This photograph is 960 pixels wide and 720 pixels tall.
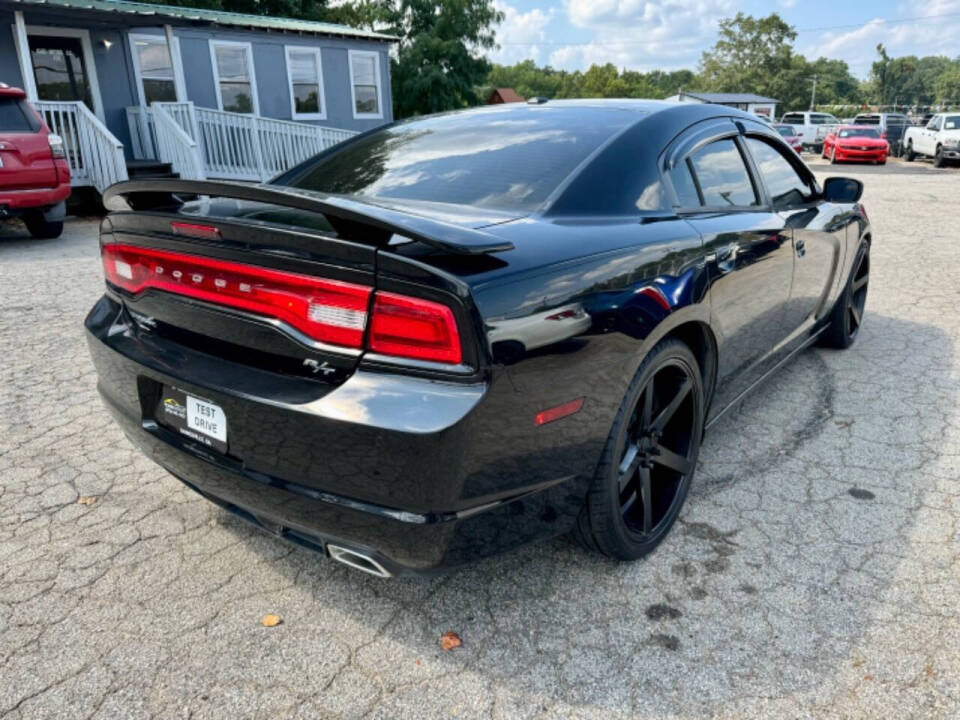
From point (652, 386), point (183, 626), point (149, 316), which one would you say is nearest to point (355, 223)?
point (149, 316)

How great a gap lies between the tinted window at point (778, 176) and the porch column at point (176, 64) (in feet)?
41.5

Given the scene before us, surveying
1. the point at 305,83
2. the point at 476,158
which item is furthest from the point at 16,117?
the point at 305,83

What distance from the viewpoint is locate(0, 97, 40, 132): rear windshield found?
26.0 feet

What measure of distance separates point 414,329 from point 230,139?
1350 centimetres

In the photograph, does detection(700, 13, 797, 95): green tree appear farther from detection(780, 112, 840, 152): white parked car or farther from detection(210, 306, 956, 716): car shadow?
detection(210, 306, 956, 716): car shadow

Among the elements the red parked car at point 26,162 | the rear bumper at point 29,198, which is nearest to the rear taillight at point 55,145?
the red parked car at point 26,162

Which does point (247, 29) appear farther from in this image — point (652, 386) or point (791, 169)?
point (652, 386)

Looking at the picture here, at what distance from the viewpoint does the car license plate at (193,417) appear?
76.5 inches

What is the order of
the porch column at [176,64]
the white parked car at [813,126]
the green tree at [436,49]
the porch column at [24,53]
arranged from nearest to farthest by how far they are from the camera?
the porch column at [24,53] < the porch column at [176,64] < the green tree at [436,49] < the white parked car at [813,126]

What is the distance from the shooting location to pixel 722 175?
2982 millimetres

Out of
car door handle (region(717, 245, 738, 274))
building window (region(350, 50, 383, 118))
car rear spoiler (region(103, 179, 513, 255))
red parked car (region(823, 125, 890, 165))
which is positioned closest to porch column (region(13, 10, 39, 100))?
building window (region(350, 50, 383, 118))

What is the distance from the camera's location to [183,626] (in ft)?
7.00

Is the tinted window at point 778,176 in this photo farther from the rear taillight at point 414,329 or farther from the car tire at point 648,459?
the rear taillight at point 414,329

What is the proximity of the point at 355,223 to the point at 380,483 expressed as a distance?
0.64 m
